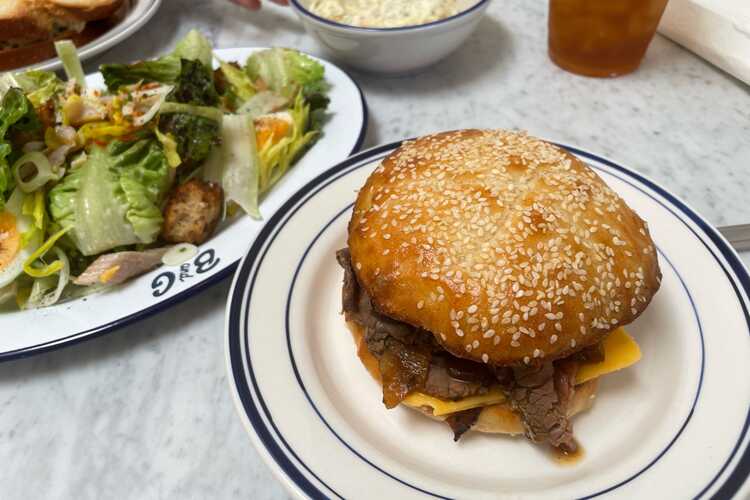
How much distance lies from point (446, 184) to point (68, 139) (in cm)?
145

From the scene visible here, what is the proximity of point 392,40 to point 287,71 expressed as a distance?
19.1 inches

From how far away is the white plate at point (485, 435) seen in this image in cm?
120

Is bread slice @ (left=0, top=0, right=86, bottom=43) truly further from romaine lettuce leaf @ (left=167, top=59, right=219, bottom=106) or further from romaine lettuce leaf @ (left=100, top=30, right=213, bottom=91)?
romaine lettuce leaf @ (left=167, top=59, right=219, bottom=106)

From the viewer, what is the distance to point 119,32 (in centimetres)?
284

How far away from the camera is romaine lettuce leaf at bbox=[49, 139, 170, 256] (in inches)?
75.5

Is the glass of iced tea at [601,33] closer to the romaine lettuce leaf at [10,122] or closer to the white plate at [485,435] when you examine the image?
the white plate at [485,435]

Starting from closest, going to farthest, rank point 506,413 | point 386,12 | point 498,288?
point 498,288 → point 506,413 → point 386,12

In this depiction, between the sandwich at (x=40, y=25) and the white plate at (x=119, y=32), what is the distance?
89mm

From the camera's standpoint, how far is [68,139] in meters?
2.06

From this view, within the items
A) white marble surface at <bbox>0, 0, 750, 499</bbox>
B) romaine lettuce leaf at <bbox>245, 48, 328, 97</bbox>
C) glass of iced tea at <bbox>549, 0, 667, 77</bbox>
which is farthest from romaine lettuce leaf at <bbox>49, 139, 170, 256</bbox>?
glass of iced tea at <bbox>549, 0, 667, 77</bbox>

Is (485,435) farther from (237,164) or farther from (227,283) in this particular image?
(237,164)

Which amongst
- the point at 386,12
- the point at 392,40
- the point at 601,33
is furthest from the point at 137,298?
the point at 601,33

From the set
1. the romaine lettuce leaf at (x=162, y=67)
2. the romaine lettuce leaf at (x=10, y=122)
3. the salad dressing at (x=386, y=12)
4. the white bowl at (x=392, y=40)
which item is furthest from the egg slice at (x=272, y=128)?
the romaine lettuce leaf at (x=10, y=122)

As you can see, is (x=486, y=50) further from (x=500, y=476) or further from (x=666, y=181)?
(x=500, y=476)
